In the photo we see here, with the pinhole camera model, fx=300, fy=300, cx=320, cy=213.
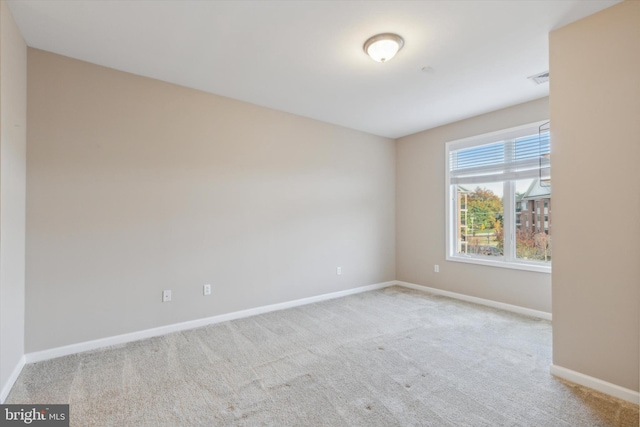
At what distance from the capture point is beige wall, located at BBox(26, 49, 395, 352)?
2.66 meters

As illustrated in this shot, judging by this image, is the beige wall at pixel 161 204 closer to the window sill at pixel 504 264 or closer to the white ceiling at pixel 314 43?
the white ceiling at pixel 314 43

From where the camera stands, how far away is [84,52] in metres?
2.65

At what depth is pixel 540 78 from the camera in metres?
3.12

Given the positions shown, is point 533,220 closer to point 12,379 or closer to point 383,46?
point 383,46

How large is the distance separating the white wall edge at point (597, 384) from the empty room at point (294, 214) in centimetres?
1

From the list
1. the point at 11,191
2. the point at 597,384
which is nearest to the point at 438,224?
the point at 597,384

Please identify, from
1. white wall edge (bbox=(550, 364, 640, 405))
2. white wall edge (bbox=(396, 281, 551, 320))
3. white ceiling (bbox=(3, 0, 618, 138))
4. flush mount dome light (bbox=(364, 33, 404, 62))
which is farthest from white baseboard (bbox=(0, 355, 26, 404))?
white wall edge (bbox=(396, 281, 551, 320))

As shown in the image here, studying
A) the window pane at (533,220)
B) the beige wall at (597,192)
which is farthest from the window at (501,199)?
the beige wall at (597,192)

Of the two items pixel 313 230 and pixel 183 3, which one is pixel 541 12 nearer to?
pixel 183 3

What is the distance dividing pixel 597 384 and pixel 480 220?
2589 millimetres

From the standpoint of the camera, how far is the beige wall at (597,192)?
200cm

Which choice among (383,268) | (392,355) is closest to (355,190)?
(383,268)

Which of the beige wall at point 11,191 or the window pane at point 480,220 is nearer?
the beige wall at point 11,191

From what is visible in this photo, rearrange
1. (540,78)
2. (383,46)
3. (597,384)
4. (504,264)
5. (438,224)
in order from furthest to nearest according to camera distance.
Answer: (438,224), (504,264), (540,78), (383,46), (597,384)
